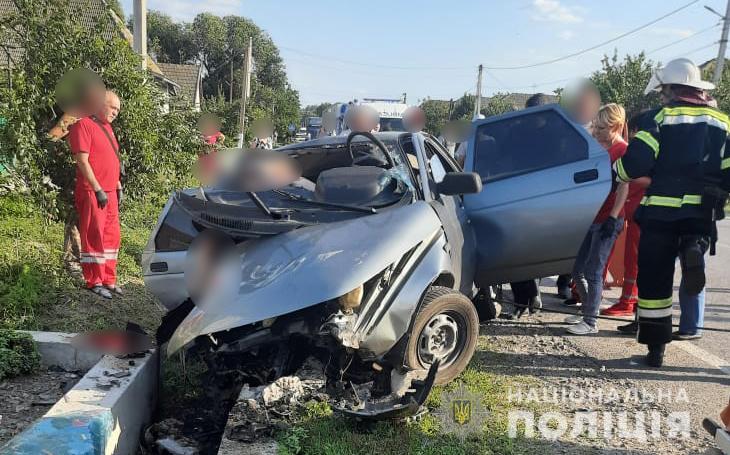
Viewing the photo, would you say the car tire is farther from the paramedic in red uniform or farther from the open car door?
the paramedic in red uniform

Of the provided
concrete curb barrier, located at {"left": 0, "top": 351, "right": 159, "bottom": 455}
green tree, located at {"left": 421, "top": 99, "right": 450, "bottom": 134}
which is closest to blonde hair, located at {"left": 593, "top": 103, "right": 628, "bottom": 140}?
concrete curb barrier, located at {"left": 0, "top": 351, "right": 159, "bottom": 455}

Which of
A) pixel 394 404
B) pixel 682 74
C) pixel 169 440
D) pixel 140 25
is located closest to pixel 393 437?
pixel 394 404

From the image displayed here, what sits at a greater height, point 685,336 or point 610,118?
point 610,118

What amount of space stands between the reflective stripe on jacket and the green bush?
13.4 ft

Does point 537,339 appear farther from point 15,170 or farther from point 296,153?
point 15,170

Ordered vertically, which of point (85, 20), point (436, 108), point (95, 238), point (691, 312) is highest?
point (436, 108)

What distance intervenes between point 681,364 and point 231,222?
11.1ft

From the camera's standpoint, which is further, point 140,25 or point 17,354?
point 140,25

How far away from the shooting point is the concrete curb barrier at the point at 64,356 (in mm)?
3799

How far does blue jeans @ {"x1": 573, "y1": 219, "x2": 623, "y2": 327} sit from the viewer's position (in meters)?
5.04

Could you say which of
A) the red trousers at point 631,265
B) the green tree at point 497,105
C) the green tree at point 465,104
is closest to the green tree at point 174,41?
the green tree at point 465,104

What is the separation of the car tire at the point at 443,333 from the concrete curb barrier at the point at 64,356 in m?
2.06

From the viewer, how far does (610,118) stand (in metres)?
5.26

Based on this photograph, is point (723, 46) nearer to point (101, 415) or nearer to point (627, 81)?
point (627, 81)
